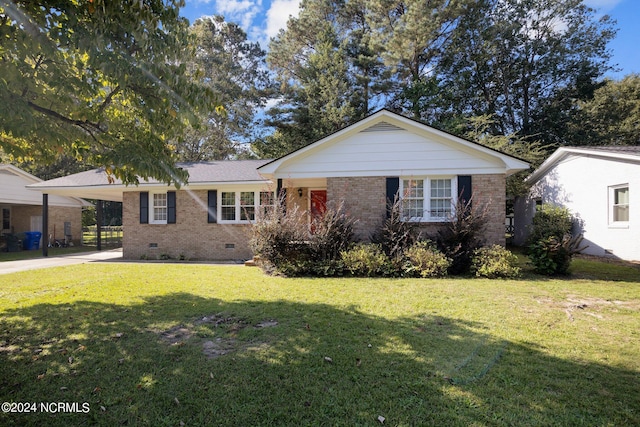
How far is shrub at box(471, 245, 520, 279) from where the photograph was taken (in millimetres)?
8836

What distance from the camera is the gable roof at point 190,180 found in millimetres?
13008

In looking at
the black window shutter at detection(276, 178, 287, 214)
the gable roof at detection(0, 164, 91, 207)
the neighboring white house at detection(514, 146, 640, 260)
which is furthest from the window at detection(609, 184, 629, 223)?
the gable roof at detection(0, 164, 91, 207)

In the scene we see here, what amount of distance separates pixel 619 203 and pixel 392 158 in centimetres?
901

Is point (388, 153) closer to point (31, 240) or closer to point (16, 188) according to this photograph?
point (16, 188)

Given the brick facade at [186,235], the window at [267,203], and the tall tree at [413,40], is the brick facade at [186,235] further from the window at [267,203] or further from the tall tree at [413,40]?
the tall tree at [413,40]

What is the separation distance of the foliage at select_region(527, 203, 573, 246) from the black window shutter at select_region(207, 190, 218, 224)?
42.2ft

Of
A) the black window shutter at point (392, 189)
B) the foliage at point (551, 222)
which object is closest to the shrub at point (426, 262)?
the black window shutter at point (392, 189)

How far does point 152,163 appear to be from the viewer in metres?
5.10

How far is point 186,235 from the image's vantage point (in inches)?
536

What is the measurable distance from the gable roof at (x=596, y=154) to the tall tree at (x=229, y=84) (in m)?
21.0

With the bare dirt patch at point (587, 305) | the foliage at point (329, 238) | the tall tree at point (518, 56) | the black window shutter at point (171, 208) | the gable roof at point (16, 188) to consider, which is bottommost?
the bare dirt patch at point (587, 305)

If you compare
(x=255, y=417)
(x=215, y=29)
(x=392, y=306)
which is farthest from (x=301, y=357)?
(x=215, y=29)

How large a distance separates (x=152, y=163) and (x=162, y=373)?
3.25m

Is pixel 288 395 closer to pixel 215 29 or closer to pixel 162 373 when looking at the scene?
pixel 162 373
